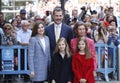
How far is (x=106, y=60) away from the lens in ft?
34.4

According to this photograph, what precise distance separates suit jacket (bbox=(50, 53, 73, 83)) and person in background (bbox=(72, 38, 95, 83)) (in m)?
0.13

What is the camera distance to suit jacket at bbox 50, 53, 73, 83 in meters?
6.72

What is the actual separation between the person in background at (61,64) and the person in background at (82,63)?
0.37 feet

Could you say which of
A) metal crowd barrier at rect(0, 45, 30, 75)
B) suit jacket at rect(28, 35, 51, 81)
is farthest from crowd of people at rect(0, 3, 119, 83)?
metal crowd barrier at rect(0, 45, 30, 75)

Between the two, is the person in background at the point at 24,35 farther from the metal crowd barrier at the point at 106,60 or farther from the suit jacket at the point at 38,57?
the suit jacket at the point at 38,57

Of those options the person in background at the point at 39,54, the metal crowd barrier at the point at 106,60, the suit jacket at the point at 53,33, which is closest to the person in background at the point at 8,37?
the metal crowd barrier at the point at 106,60

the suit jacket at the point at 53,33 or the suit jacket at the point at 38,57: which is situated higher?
the suit jacket at the point at 53,33

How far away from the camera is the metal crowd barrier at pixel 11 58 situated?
10.0m

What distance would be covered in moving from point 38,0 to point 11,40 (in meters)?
21.5

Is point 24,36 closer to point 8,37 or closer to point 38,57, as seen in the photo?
point 8,37

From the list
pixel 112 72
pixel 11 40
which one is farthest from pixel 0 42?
pixel 112 72

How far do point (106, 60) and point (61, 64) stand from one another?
3.95 metres

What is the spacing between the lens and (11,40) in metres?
10.1

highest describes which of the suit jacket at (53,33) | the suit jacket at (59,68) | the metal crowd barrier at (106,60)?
the suit jacket at (53,33)
